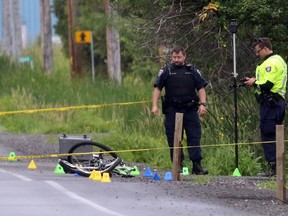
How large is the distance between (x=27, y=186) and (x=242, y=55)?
6525 mm

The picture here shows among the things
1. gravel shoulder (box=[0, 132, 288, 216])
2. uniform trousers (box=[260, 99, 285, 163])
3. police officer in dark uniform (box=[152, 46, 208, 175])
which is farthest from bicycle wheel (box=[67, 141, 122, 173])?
uniform trousers (box=[260, 99, 285, 163])

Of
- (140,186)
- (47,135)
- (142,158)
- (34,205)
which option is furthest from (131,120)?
(34,205)

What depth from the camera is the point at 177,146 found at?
1557cm

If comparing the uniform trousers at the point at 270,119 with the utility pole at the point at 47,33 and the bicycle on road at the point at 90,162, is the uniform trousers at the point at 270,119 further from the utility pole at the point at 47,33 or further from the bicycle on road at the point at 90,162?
the utility pole at the point at 47,33

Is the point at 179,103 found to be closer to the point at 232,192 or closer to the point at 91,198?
the point at 232,192

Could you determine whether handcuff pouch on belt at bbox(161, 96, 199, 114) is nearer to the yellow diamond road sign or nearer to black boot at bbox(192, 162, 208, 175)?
black boot at bbox(192, 162, 208, 175)

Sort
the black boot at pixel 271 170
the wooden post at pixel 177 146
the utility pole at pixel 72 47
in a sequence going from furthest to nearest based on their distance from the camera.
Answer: the utility pole at pixel 72 47 → the black boot at pixel 271 170 → the wooden post at pixel 177 146

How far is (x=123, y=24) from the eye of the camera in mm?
34531

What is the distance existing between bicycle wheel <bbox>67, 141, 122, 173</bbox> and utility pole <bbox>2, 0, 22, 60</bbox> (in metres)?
36.2

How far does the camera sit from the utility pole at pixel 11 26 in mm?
52969

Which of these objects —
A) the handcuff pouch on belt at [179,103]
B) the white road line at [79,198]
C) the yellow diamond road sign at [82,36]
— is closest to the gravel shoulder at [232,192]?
the handcuff pouch on belt at [179,103]

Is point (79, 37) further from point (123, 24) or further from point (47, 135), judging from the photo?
point (47, 135)

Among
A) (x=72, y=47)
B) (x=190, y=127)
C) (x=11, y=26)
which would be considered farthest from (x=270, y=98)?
(x=11, y=26)

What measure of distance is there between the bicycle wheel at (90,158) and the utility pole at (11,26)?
36225 millimetres
